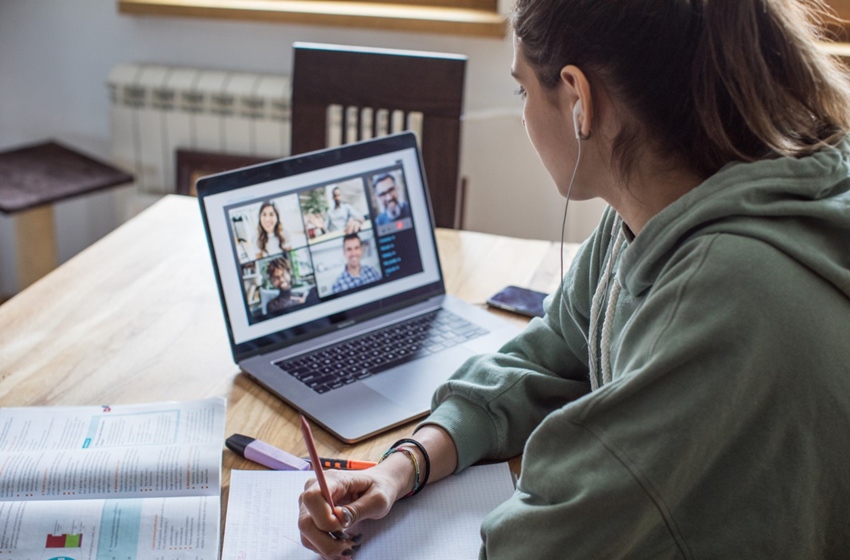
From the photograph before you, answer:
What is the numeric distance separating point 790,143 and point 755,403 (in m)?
0.23

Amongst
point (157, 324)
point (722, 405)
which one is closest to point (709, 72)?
point (722, 405)

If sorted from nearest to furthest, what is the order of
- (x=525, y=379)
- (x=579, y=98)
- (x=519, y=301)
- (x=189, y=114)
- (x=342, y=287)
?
(x=579, y=98) → (x=525, y=379) → (x=342, y=287) → (x=519, y=301) → (x=189, y=114)

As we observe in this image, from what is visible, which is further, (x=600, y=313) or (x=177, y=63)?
(x=177, y=63)

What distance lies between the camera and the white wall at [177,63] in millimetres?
2508

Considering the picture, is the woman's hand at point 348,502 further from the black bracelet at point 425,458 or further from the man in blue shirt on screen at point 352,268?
the man in blue shirt on screen at point 352,268

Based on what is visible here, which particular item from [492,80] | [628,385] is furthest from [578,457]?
[492,80]

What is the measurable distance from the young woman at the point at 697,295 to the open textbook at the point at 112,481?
0.14 metres

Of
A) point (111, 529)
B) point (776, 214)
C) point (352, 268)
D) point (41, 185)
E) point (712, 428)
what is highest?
point (776, 214)

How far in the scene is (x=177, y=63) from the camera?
267 cm

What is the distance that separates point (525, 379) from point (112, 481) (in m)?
0.45

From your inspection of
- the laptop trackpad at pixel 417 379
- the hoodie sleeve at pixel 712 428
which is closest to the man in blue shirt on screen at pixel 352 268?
the laptop trackpad at pixel 417 379

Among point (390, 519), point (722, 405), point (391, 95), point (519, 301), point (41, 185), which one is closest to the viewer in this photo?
point (722, 405)

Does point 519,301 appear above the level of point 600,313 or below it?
below

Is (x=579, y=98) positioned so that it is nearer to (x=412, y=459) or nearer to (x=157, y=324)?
(x=412, y=459)
